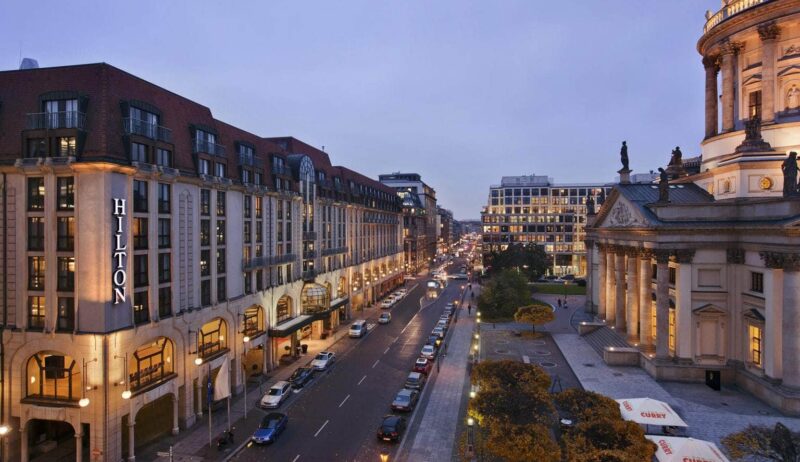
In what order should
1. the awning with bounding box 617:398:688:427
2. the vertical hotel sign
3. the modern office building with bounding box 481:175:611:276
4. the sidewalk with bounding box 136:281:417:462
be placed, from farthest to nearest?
the modern office building with bounding box 481:175:611:276
the sidewalk with bounding box 136:281:417:462
the vertical hotel sign
the awning with bounding box 617:398:688:427

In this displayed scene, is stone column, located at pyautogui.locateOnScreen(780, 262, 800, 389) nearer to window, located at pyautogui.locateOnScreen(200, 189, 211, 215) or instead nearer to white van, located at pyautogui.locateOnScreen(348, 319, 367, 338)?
white van, located at pyautogui.locateOnScreen(348, 319, 367, 338)

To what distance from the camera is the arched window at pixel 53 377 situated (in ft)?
100

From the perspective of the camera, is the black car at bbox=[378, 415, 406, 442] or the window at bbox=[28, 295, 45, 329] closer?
the window at bbox=[28, 295, 45, 329]

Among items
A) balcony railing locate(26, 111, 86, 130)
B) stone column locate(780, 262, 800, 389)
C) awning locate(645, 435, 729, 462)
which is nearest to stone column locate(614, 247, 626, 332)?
stone column locate(780, 262, 800, 389)

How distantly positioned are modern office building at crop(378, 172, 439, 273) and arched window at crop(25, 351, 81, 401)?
104m

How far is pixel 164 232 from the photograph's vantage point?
35.1 meters

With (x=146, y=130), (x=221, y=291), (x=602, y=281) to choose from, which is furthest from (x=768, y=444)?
(x=602, y=281)

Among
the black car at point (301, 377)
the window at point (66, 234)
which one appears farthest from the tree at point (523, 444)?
the window at point (66, 234)

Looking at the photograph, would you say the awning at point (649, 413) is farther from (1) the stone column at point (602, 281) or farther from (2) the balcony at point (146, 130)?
(2) the balcony at point (146, 130)

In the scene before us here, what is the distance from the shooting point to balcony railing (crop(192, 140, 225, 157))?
3944 centimetres

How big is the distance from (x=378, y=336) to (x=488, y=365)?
108 feet

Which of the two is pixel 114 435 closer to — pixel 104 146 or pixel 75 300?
pixel 75 300

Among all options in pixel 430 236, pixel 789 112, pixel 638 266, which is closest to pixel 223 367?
pixel 638 266

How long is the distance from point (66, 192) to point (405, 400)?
1105 inches
